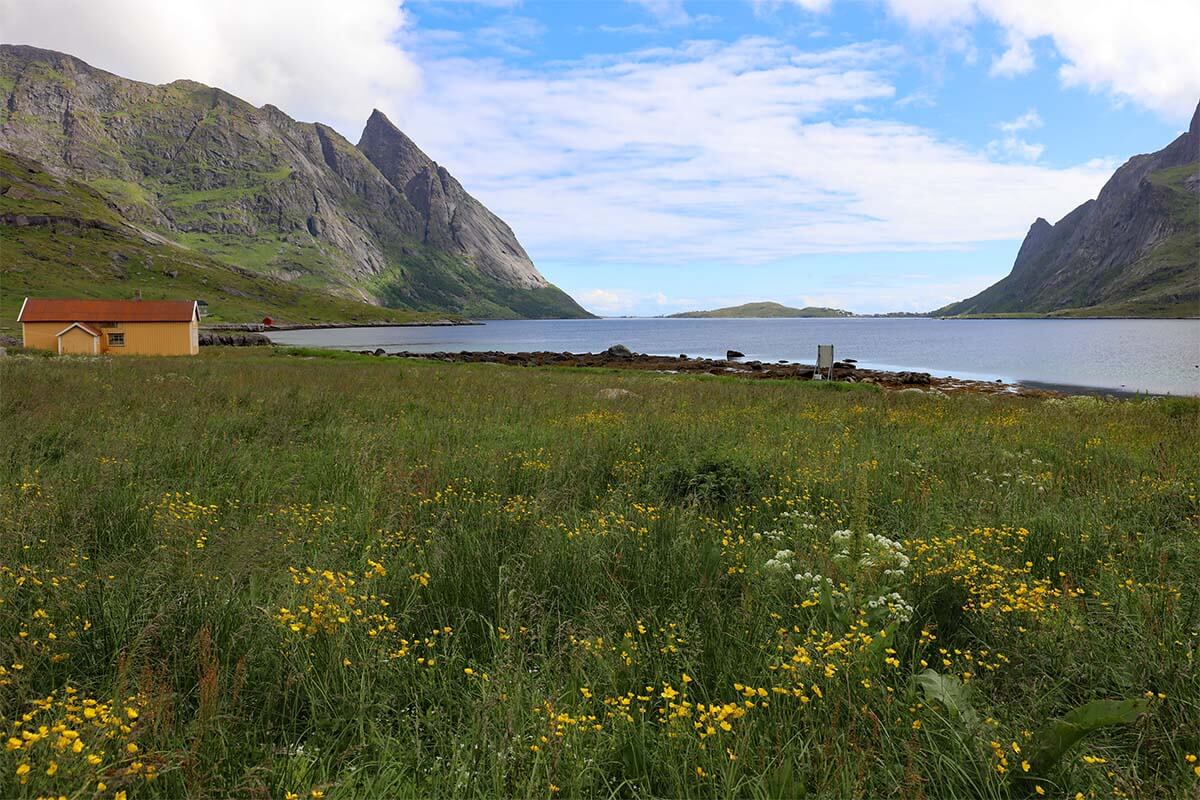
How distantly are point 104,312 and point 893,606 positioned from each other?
7674 cm

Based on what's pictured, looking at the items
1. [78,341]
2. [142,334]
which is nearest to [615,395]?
[142,334]

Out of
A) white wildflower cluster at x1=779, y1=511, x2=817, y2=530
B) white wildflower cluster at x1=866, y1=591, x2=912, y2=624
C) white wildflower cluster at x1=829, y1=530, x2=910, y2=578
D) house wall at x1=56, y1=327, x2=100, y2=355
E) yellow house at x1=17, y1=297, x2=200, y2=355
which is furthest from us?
yellow house at x1=17, y1=297, x2=200, y2=355

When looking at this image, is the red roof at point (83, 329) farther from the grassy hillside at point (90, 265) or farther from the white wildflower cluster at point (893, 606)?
the grassy hillside at point (90, 265)

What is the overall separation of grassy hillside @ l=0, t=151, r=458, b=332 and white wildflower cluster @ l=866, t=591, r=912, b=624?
6651 inches

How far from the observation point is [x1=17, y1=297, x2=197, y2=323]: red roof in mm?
59250

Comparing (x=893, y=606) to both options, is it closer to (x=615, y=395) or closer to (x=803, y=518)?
(x=803, y=518)

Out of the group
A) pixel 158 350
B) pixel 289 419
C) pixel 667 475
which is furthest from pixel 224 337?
pixel 667 475

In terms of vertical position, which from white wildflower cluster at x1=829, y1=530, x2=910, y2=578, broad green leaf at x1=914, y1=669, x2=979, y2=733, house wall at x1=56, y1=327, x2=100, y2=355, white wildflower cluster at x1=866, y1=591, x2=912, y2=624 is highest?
house wall at x1=56, y1=327, x2=100, y2=355

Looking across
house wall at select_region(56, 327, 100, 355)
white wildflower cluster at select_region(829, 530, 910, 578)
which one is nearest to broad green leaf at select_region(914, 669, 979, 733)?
white wildflower cluster at select_region(829, 530, 910, 578)

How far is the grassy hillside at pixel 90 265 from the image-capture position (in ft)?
467

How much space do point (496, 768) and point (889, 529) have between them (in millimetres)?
5632

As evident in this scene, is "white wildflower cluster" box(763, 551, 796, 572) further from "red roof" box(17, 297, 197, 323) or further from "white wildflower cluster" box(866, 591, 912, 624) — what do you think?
"red roof" box(17, 297, 197, 323)

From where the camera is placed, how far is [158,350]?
196ft

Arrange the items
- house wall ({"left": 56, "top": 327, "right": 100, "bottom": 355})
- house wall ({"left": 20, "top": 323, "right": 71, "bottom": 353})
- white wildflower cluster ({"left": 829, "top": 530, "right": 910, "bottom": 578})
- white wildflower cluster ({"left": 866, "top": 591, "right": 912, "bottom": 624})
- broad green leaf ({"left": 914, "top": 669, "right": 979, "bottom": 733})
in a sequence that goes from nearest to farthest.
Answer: broad green leaf ({"left": 914, "top": 669, "right": 979, "bottom": 733}) → white wildflower cluster ({"left": 866, "top": 591, "right": 912, "bottom": 624}) → white wildflower cluster ({"left": 829, "top": 530, "right": 910, "bottom": 578}) → house wall ({"left": 56, "top": 327, "right": 100, "bottom": 355}) → house wall ({"left": 20, "top": 323, "right": 71, "bottom": 353})
